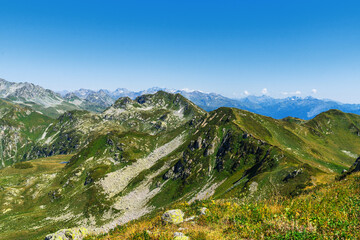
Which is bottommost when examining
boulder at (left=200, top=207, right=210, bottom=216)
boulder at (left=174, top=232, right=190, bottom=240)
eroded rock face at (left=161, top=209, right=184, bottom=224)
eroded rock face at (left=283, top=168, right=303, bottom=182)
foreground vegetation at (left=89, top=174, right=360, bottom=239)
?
eroded rock face at (left=283, top=168, right=303, bottom=182)

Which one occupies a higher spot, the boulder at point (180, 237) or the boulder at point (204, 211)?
the boulder at point (180, 237)

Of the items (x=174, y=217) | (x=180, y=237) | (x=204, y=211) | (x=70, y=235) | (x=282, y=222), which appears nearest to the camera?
(x=282, y=222)

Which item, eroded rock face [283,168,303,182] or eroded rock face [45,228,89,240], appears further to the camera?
eroded rock face [283,168,303,182]

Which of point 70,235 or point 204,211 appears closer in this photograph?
point 204,211

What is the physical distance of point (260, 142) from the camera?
12462 cm

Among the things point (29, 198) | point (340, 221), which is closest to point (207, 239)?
point (340, 221)

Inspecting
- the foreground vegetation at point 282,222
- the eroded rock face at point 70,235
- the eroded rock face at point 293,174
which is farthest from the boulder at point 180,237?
the eroded rock face at point 293,174

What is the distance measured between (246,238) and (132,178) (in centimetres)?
17842

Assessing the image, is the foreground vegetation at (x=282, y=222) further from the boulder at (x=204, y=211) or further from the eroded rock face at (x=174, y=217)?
the eroded rock face at (x=174, y=217)

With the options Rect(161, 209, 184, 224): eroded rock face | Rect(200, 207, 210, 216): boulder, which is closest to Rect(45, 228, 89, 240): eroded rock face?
Rect(161, 209, 184, 224): eroded rock face

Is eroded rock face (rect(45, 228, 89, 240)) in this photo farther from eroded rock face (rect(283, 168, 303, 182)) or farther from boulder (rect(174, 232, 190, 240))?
eroded rock face (rect(283, 168, 303, 182))

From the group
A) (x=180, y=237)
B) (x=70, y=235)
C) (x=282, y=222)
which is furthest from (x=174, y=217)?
(x=70, y=235)

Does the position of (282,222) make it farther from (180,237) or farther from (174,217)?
(174,217)

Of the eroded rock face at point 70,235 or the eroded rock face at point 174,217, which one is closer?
the eroded rock face at point 174,217
